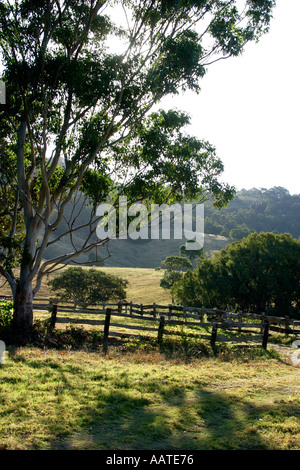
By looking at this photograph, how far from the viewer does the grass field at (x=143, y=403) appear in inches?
227

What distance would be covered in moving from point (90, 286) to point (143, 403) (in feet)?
119

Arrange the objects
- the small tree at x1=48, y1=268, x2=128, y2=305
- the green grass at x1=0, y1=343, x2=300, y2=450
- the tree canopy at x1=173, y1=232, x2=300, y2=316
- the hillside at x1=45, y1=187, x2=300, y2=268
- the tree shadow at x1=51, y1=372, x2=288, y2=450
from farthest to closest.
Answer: the hillside at x1=45, y1=187, x2=300, y2=268 → the small tree at x1=48, y1=268, x2=128, y2=305 → the tree canopy at x1=173, y1=232, x2=300, y2=316 → the green grass at x1=0, y1=343, x2=300, y2=450 → the tree shadow at x1=51, y1=372, x2=288, y2=450

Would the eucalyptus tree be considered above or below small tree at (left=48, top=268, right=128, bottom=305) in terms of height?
above

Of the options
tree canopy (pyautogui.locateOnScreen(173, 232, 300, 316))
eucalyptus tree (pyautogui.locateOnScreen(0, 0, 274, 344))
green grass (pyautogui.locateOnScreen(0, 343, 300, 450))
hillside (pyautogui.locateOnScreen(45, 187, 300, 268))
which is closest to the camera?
green grass (pyautogui.locateOnScreen(0, 343, 300, 450))

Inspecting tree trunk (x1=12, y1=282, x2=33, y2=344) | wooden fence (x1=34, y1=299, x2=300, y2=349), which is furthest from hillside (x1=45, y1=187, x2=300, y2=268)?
tree trunk (x1=12, y1=282, x2=33, y2=344)

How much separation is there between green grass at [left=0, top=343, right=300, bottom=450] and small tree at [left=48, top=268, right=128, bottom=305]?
30.1 m

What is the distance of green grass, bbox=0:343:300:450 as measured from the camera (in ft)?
18.9

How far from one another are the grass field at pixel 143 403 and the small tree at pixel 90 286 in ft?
96.6

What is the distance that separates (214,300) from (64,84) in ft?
92.6

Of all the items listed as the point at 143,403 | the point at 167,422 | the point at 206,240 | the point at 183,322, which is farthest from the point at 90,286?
the point at 206,240

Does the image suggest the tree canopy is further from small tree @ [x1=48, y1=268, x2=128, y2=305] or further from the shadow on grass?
the shadow on grass

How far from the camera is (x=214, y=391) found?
877 centimetres

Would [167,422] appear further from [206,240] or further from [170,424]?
[206,240]

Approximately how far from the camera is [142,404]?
7656 mm
